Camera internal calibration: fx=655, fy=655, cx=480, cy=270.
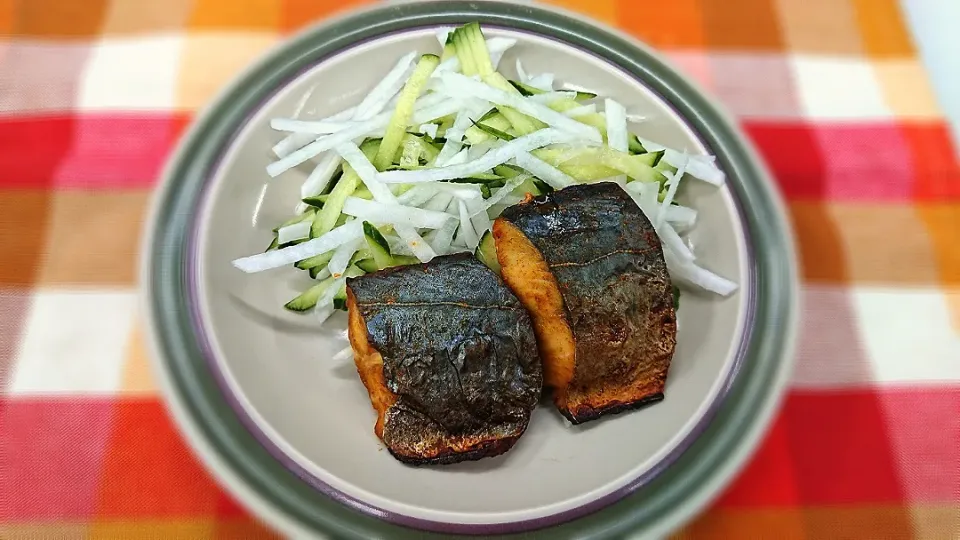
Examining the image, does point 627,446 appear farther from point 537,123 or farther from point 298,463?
point 537,123

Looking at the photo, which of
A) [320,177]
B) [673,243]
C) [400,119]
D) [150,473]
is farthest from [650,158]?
[150,473]

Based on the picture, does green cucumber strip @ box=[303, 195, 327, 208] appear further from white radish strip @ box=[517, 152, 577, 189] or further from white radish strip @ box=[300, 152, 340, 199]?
white radish strip @ box=[517, 152, 577, 189]

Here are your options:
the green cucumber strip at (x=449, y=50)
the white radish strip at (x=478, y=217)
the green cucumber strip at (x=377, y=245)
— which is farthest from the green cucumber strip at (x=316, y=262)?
the green cucumber strip at (x=449, y=50)

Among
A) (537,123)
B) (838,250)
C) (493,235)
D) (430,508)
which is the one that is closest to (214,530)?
(430,508)

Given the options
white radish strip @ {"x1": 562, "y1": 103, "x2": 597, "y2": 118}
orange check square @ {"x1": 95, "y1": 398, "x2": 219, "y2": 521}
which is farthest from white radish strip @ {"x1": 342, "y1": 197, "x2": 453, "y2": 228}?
orange check square @ {"x1": 95, "y1": 398, "x2": 219, "y2": 521}

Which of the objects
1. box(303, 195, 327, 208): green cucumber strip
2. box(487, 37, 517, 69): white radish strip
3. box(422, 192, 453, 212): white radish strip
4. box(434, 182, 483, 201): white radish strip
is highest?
box(487, 37, 517, 69): white radish strip

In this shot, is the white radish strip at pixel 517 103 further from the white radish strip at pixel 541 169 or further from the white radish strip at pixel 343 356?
the white radish strip at pixel 343 356

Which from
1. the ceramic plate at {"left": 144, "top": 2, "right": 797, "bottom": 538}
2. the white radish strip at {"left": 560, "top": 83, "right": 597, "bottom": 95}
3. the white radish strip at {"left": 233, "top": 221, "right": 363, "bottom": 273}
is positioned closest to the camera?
the ceramic plate at {"left": 144, "top": 2, "right": 797, "bottom": 538}

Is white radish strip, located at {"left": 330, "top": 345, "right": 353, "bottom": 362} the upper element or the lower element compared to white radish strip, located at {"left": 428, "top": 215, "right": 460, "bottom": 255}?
lower
